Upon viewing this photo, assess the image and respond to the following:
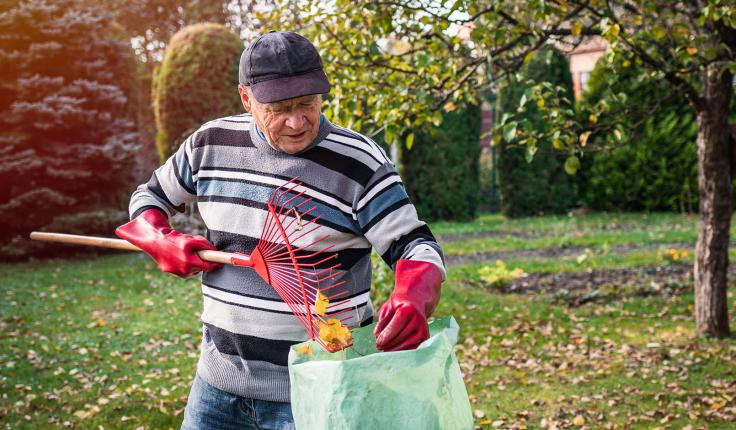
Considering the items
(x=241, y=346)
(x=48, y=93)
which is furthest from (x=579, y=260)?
(x=48, y=93)

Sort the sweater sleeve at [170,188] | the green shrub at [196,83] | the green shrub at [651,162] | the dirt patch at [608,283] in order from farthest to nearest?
the green shrub at [651,162]
the green shrub at [196,83]
the dirt patch at [608,283]
the sweater sleeve at [170,188]

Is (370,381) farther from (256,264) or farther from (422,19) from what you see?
(422,19)

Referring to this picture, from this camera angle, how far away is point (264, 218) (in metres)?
2.13

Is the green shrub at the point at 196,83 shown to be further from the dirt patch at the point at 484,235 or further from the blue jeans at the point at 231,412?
the blue jeans at the point at 231,412

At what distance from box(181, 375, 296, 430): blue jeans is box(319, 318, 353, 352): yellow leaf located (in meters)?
0.36

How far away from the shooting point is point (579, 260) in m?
7.55

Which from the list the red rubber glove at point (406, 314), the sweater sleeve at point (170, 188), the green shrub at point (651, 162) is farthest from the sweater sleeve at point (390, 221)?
the green shrub at point (651, 162)

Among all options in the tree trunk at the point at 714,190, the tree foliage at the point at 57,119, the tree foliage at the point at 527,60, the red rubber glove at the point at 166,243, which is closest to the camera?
the red rubber glove at the point at 166,243

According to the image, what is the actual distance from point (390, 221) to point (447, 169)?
11.8 meters

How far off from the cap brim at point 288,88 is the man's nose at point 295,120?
58 mm

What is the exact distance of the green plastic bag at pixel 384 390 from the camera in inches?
64.9

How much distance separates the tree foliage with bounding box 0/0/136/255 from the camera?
1134 cm

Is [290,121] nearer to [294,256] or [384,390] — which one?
[294,256]

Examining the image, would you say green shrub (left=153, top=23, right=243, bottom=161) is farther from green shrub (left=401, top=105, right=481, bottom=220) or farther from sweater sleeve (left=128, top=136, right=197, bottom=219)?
sweater sleeve (left=128, top=136, right=197, bottom=219)
